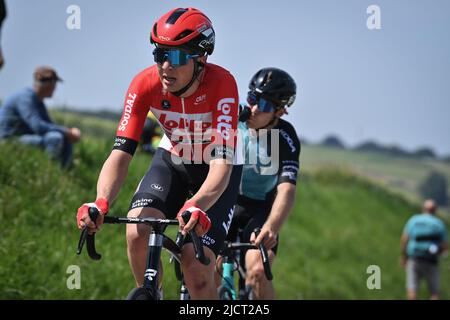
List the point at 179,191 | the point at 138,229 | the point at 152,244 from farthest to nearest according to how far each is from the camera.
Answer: the point at 179,191 → the point at 138,229 → the point at 152,244

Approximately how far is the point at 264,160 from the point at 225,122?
180 cm

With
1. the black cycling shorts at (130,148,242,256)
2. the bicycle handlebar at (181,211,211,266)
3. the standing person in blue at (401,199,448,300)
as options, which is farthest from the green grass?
the bicycle handlebar at (181,211,211,266)

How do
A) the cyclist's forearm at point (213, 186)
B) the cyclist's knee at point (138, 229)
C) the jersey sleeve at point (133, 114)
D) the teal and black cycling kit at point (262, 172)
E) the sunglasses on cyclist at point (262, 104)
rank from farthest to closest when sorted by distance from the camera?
1. the sunglasses on cyclist at point (262, 104)
2. the teal and black cycling kit at point (262, 172)
3. the jersey sleeve at point (133, 114)
4. the cyclist's knee at point (138, 229)
5. the cyclist's forearm at point (213, 186)

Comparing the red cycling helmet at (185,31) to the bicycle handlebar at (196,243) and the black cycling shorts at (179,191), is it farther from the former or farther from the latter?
the bicycle handlebar at (196,243)

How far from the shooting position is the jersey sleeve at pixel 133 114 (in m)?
5.39

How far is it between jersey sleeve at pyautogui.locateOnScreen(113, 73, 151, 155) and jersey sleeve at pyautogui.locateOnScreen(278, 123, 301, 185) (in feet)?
5.70

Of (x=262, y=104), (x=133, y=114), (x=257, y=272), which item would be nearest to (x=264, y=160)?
(x=262, y=104)

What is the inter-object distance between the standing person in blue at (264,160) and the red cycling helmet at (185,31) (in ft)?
5.30

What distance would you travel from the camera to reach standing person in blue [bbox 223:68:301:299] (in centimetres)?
675

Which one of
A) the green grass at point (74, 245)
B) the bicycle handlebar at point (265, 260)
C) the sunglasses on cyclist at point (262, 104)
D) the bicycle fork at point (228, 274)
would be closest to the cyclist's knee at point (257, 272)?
the bicycle fork at point (228, 274)

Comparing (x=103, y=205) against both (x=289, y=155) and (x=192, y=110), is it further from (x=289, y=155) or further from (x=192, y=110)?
(x=289, y=155)

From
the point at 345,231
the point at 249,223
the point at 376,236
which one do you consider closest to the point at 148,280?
the point at 249,223

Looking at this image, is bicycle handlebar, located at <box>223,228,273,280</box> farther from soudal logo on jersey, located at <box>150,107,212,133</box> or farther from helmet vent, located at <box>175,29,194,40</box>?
helmet vent, located at <box>175,29,194,40</box>

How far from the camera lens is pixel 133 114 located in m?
5.42
